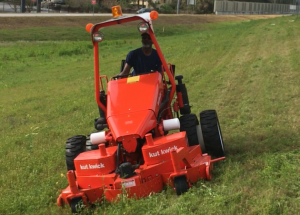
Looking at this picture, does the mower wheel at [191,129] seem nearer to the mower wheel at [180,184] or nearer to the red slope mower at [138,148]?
the red slope mower at [138,148]

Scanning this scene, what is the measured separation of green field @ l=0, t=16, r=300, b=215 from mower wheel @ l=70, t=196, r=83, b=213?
Result: 0.16 meters

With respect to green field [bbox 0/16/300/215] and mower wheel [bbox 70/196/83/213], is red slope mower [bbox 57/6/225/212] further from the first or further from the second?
green field [bbox 0/16/300/215]

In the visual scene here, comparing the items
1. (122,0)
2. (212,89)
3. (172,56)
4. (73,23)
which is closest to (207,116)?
(212,89)

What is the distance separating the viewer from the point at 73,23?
41.8 metres

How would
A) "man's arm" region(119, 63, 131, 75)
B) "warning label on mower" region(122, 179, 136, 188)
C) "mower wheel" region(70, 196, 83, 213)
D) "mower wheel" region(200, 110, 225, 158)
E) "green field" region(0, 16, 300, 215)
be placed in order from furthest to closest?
"man's arm" region(119, 63, 131, 75) → "mower wheel" region(200, 110, 225, 158) → "mower wheel" region(70, 196, 83, 213) → "warning label on mower" region(122, 179, 136, 188) → "green field" region(0, 16, 300, 215)

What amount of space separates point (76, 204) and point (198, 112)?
16.5 ft

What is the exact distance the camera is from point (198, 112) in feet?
31.3

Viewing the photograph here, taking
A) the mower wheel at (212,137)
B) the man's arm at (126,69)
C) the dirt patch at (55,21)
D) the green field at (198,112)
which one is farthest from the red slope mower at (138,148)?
the dirt patch at (55,21)

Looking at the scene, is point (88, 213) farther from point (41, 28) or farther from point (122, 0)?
point (122, 0)

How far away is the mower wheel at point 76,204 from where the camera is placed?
5.03 metres

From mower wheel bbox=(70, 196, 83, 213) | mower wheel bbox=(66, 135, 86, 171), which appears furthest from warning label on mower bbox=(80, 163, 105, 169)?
mower wheel bbox=(66, 135, 86, 171)

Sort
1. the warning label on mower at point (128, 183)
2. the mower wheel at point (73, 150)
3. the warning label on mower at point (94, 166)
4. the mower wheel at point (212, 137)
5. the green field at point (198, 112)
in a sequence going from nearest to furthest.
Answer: the green field at point (198, 112) < the warning label on mower at point (128, 183) < the warning label on mower at point (94, 166) < the mower wheel at point (73, 150) < the mower wheel at point (212, 137)

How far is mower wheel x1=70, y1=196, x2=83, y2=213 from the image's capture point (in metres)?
5.03

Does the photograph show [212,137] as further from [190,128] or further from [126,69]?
[126,69]
